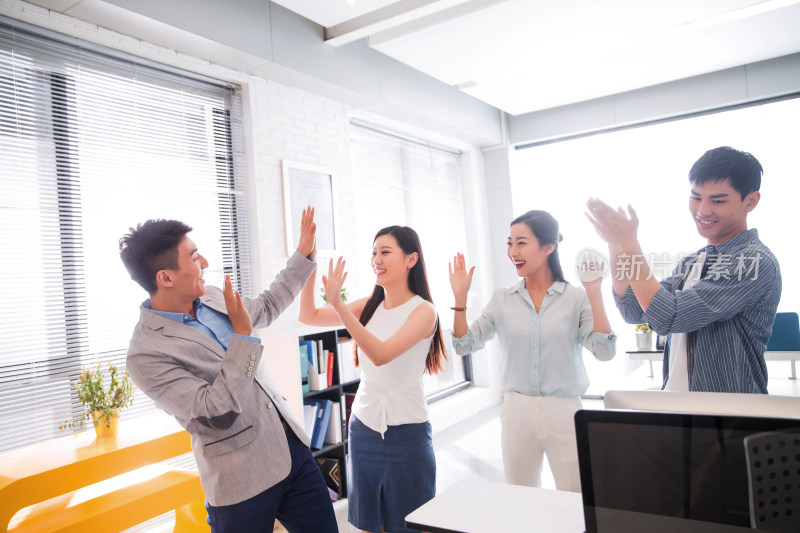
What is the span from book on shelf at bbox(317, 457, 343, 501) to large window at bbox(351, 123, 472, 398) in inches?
67.3

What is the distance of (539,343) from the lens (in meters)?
2.23

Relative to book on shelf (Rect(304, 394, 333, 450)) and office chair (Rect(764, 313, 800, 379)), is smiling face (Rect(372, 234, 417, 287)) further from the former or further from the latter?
office chair (Rect(764, 313, 800, 379))

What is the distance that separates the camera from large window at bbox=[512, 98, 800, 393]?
5.20m

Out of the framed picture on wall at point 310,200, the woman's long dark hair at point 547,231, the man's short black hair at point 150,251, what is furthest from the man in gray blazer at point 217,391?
the framed picture on wall at point 310,200

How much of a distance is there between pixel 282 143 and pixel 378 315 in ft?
6.93

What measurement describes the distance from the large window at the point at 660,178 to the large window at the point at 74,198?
3.23m

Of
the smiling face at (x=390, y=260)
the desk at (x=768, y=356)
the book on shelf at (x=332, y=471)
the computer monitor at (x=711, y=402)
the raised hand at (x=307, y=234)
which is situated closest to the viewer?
the computer monitor at (x=711, y=402)

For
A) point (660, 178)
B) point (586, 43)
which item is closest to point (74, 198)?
point (586, 43)

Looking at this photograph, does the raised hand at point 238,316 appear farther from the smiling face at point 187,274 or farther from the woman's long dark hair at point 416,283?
the woman's long dark hair at point 416,283

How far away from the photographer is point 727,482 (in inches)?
34.0

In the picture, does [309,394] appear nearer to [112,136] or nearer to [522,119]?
[112,136]

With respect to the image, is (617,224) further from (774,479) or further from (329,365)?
(329,365)

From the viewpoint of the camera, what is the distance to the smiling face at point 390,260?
91.4 inches

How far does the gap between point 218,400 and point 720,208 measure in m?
1.63
